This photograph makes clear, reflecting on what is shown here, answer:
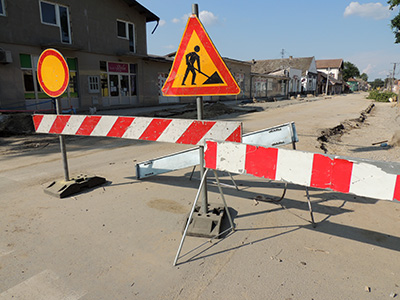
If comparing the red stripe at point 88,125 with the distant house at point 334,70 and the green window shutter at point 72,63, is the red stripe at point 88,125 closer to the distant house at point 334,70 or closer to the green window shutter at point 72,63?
the green window shutter at point 72,63

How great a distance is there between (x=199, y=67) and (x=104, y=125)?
75.3 inches

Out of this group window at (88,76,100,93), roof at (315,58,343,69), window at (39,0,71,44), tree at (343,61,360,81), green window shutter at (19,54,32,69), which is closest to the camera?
green window shutter at (19,54,32,69)

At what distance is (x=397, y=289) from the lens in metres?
2.49

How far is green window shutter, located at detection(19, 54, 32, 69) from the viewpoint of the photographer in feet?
52.7

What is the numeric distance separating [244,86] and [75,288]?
134 ft

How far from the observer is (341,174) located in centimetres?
236

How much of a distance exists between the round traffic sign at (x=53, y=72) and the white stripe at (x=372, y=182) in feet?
13.9

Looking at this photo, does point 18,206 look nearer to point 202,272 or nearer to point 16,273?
point 16,273

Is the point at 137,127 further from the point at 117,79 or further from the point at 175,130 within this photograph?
the point at 117,79

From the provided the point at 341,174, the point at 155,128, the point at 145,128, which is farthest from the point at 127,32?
the point at 341,174

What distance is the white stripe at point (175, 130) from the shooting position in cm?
348

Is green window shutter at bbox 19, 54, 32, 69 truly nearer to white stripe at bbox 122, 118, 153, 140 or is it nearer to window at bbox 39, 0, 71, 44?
window at bbox 39, 0, 71, 44

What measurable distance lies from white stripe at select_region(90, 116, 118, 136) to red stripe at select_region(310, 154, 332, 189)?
291 cm

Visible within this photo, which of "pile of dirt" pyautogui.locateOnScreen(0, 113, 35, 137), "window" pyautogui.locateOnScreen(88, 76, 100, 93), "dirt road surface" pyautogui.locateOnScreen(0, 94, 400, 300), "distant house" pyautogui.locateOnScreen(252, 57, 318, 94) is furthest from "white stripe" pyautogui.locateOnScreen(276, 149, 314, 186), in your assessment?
"distant house" pyautogui.locateOnScreen(252, 57, 318, 94)
